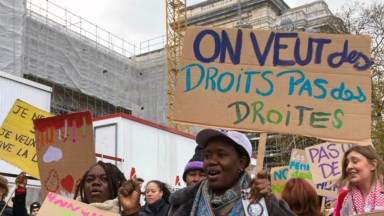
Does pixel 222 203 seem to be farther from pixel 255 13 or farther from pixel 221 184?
pixel 255 13

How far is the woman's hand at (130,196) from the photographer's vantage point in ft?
9.68

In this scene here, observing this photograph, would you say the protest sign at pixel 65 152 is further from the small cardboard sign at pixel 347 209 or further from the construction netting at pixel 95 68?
the construction netting at pixel 95 68

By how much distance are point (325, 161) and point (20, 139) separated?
3520mm

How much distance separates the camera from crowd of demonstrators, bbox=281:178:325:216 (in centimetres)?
383

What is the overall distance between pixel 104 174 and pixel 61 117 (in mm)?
1633

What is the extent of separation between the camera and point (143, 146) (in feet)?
52.7

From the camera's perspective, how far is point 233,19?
53.3 metres

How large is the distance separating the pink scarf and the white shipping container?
Result: 1132 centimetres

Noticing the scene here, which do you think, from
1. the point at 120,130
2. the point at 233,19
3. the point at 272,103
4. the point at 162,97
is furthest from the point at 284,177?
the point at 233,19

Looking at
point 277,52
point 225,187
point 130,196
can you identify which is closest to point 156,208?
point 130,196

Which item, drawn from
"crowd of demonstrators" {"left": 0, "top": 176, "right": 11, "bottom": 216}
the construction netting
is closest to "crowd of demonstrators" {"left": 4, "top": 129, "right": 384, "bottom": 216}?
"crowd of demonstrators" {"left": 0, "top": 176, "right": 11, "bottom": 216}

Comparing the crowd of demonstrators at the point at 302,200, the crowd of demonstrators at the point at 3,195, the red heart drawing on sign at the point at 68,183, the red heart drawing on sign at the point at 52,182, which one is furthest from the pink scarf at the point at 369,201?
the crowd of demonstrators at the point at 3,195

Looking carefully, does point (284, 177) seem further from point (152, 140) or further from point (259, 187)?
point (152, 140)

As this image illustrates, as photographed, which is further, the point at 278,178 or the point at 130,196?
the point at 278,178
